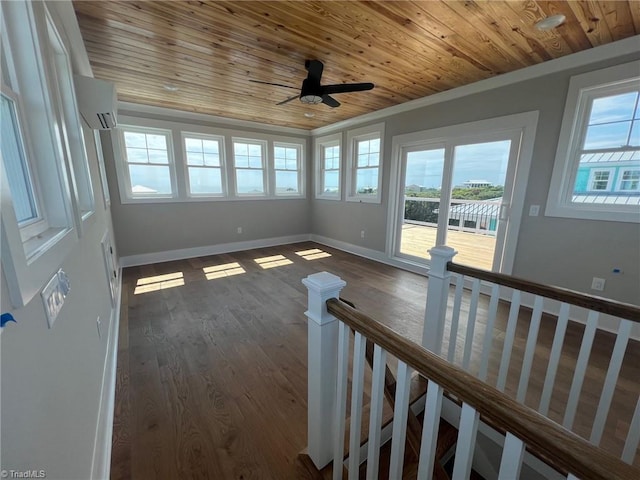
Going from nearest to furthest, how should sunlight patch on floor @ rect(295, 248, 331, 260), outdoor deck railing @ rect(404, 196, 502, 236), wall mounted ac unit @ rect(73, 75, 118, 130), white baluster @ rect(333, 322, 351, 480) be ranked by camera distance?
1. white baluster @ rect(333, 322, 351, 480)
2. wall mounted ac unit @ rect(73, 75, 118, 130)
3. outdoor deck railing @ rect(404, 196, 502, 236)
4. sunlight patch on floor @ rect(295, 248, 331, 260)

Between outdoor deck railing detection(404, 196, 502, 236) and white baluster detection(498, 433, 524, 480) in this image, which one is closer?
white baluster detection(498, 433, 524, 480)

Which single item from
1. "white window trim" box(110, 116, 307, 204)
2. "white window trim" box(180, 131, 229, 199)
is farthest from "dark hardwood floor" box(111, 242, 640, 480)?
"white window trim" box(180, 131, 229, 199)

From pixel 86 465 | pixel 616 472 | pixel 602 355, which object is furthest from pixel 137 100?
pixel 602 355

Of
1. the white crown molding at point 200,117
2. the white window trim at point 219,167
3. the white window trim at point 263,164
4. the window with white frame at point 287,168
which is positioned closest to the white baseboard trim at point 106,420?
the white window trim at point 219,167

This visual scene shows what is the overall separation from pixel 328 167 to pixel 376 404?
5272mm

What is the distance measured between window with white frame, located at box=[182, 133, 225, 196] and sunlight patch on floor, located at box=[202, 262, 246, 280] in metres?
1.47

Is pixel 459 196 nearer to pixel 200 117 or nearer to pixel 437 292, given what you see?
pixel 437 292

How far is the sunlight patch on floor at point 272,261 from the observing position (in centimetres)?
449

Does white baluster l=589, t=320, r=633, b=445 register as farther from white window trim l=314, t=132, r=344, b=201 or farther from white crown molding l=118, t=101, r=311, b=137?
white crown molding l=118, t=101, r=311, b=137

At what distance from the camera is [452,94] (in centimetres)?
347

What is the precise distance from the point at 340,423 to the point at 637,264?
3.06m

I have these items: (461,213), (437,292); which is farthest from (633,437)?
(461,213)

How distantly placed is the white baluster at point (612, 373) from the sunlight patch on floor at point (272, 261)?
150 inches

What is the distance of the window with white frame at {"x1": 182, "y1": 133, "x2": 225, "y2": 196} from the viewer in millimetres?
4664
